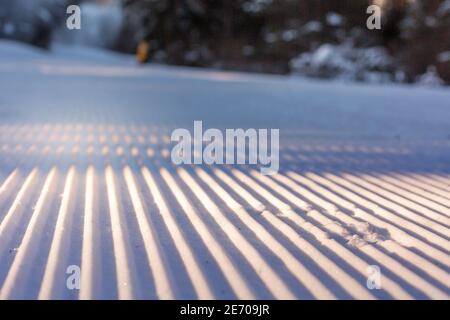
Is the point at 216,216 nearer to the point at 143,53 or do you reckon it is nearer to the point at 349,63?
the point at 349,63

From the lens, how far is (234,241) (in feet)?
10.3

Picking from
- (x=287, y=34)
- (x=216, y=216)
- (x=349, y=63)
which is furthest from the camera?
(x=287, y=34)

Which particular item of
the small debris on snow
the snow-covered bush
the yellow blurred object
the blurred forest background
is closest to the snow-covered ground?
the small debris on snow

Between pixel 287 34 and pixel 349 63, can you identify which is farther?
pixel 287 34

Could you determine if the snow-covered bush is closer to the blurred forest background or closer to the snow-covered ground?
the blurred forest background

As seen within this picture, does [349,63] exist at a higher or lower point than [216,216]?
higher

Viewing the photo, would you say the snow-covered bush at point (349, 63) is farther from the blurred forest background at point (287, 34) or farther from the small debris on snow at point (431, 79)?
the small debris on snow at point (431, 79)

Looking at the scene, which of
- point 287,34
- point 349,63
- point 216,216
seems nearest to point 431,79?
point 349,63

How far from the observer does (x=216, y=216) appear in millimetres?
3609

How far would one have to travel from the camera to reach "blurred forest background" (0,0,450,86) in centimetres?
2206

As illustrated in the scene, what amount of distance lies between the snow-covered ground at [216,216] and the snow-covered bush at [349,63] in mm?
16205

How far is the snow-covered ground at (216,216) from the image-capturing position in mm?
2592

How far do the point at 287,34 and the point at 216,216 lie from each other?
2453 cm

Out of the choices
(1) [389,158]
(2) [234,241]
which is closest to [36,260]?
(2) [234,241]
